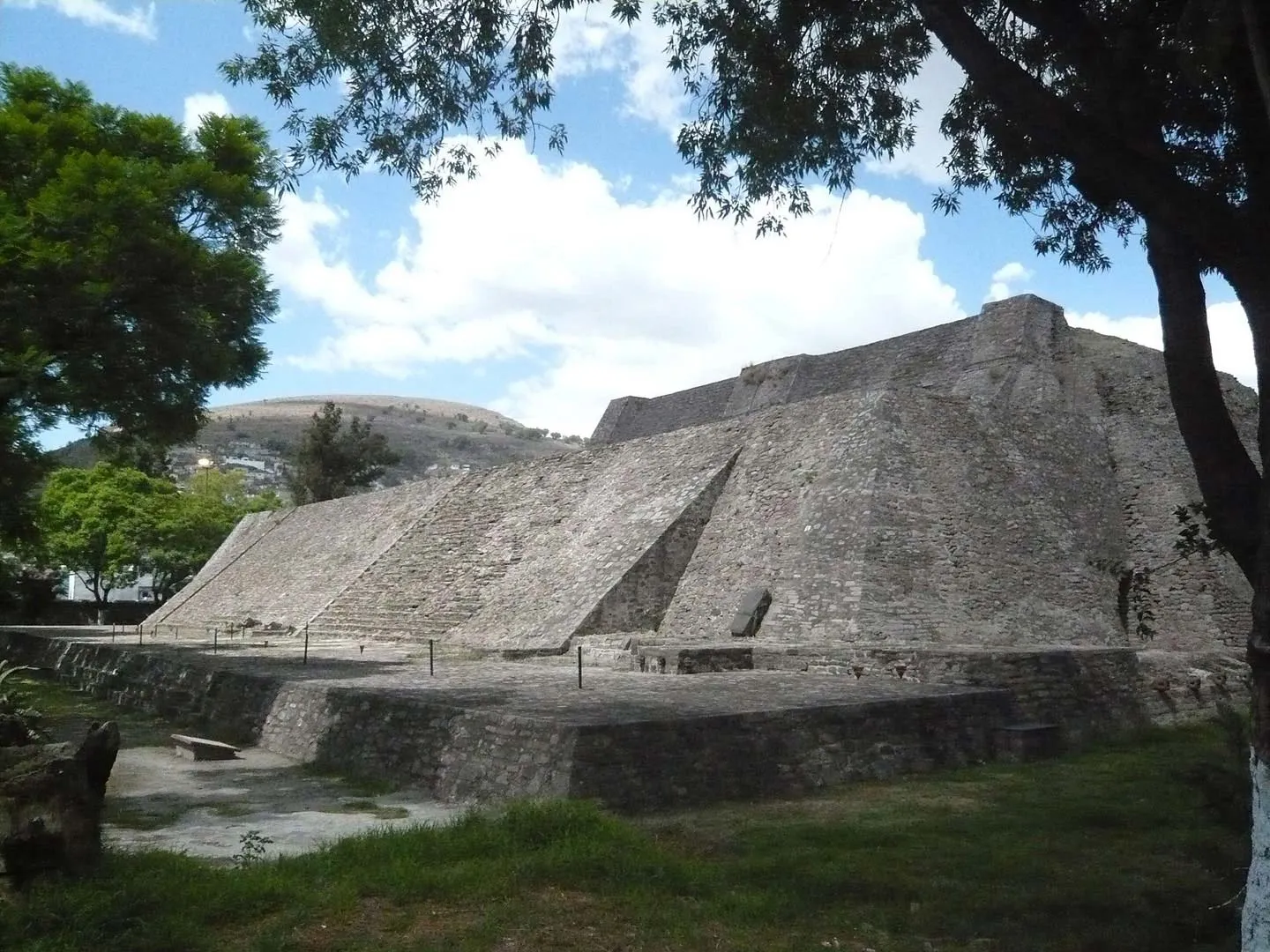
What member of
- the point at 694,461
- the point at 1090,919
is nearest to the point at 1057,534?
the point at 694,461

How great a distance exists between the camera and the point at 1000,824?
20.5 ft

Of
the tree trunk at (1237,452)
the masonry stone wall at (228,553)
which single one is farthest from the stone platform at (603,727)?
the masonry stone wall at (228,553)

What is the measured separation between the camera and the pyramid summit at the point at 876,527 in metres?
12.3

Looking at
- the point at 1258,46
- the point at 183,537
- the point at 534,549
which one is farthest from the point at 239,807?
the point at 183,537

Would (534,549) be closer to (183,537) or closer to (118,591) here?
(183,537)

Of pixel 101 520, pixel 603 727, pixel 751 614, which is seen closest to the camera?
pixel 603 727

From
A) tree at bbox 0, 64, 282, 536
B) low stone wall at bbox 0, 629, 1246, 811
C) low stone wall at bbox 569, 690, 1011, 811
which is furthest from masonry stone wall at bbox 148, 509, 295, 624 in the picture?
low stone wall at bbox 569, 690, 1011, 811

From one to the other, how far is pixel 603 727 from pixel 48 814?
10.3 feet

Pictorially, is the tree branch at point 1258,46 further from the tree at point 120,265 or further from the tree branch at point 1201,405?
the tree at point 120,265

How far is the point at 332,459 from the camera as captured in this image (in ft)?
139

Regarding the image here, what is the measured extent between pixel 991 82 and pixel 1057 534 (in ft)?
35.5

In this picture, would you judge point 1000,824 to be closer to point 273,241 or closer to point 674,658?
point 674,658

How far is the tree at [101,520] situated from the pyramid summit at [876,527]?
14.5m

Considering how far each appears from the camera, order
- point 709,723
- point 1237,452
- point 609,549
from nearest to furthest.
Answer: point 1237,452 → point 709,723 → point 609,549
